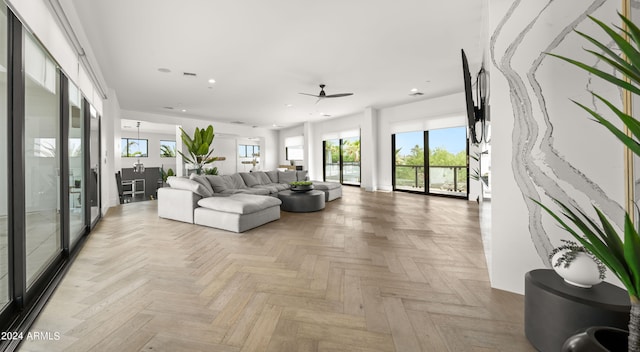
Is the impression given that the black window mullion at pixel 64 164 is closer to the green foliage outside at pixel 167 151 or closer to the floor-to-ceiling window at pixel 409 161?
the floor-to-ceiling window at pixel 409 161

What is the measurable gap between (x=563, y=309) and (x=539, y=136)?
124 cm

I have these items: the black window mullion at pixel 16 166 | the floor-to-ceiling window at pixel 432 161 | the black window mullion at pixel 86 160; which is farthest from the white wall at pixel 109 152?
the floor-to-ceiling window at pixel 432 161

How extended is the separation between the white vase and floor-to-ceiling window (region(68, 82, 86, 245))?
474cm

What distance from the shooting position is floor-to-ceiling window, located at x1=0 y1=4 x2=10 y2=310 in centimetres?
167

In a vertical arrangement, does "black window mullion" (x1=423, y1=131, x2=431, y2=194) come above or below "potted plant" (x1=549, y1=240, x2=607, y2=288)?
above

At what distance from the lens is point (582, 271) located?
54.7 inches

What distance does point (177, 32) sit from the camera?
3.53m

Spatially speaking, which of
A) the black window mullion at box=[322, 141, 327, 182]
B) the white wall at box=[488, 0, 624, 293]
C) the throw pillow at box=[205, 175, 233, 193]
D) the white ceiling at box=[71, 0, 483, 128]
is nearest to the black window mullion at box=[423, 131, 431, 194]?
the white ceiling at box=[71, 0, 483, 128]

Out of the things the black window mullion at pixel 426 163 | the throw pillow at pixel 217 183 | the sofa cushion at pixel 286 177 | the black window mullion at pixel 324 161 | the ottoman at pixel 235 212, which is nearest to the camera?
the ottoman at pixel 235 212

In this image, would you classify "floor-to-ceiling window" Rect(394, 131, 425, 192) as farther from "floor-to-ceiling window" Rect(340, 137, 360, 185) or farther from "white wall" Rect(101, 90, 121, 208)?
"white wall" Rect(101, 90, 121, 208)

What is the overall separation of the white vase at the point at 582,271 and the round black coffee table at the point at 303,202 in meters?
4.22

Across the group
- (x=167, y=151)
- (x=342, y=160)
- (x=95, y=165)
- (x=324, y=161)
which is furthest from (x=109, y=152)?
(x=342, y=160)

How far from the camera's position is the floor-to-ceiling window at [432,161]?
287 inches

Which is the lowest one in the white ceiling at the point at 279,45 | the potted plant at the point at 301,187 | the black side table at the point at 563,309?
the black side table at the point at 563,309
